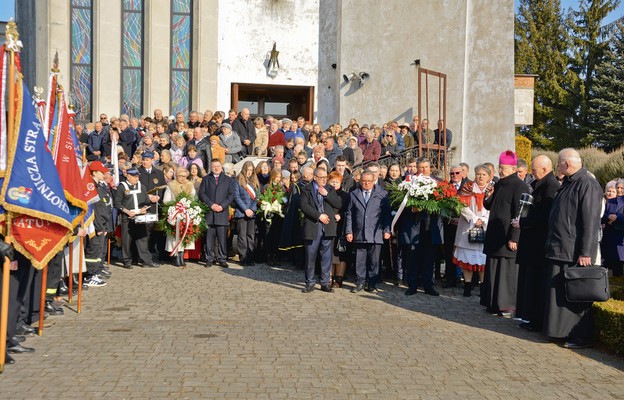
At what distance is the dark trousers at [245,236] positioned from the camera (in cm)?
1552

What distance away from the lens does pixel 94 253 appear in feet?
41.4

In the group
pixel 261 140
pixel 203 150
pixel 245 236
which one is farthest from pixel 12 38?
pixel 261 140

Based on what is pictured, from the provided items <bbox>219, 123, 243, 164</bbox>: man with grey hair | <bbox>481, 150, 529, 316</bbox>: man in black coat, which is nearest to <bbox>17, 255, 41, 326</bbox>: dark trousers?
<bbox>481, 150, 529, 316</bbox>: man in black coat

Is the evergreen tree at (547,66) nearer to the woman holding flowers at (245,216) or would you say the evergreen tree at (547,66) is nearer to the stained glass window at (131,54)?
the stained glass window at (131,54)

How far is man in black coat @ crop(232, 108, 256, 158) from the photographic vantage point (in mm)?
20531

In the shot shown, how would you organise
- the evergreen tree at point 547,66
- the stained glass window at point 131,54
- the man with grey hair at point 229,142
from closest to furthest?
1. the man with grey hair at point 229,142
2. the stained glass window at point 131,54
3. the evergreen tree at point 547,66

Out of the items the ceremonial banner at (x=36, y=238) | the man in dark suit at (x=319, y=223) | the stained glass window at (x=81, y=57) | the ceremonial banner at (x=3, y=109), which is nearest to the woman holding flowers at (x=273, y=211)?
the man in dark suit at (x=319, y=223)

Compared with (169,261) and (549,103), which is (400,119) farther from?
(549,103)

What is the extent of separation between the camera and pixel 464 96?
2494cm

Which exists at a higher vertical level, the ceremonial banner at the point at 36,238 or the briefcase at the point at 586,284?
the ceremonial banner at the point at 36,238

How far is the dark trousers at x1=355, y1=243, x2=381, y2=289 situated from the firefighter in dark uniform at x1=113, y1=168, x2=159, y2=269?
4615mm

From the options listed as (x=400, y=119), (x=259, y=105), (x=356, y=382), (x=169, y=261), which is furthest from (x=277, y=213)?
(x=259, y=105)

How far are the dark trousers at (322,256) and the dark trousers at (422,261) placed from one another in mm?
1331

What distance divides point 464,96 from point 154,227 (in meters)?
13.2
